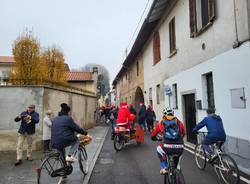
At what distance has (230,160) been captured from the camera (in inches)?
182

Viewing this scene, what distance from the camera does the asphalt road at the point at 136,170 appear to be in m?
5.19

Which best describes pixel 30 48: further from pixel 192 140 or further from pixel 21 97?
pixel 192 140

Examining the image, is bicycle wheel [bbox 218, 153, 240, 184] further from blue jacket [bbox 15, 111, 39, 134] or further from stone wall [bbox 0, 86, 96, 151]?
stone wall [bbox 0, 86, 96, 151]

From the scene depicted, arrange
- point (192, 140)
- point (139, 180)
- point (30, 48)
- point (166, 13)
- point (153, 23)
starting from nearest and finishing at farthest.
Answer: point (139, 180)
point (192, 140)
point (166, 13)
point (153, 23)
point (30, 48)

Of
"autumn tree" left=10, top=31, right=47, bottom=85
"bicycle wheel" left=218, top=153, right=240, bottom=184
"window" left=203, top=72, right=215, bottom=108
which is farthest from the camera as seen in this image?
"autumn tree" left=10, top=31, right=47, bottom=85

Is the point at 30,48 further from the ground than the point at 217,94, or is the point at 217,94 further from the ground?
the point at 30,48

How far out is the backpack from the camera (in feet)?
13.3

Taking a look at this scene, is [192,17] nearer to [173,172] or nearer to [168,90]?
[168,90]

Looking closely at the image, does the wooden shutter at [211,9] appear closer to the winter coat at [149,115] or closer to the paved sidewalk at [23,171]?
the paved sidewalk at [23,171]

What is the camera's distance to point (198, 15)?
8.66 metres

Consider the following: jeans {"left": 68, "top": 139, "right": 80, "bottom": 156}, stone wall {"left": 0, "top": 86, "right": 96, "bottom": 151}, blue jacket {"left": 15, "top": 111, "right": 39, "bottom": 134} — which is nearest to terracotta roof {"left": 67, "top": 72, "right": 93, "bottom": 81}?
stone wall {"left": 0, "top": 86, "right": 96, "bottom": 151}

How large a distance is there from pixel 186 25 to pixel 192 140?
516 centimetres

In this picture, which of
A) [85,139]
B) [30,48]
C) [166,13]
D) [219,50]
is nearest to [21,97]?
[85,139]

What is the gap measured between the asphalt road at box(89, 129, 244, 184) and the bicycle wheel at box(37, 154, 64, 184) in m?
0.93
